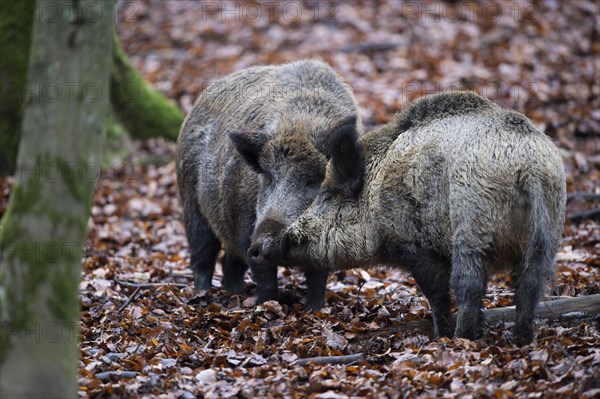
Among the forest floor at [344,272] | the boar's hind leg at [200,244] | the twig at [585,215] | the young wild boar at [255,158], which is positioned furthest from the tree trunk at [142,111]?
the twig at [585,215]

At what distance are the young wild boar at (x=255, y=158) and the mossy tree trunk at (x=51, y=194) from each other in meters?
2.61

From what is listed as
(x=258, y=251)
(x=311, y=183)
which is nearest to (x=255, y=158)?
(x=311, y=183)

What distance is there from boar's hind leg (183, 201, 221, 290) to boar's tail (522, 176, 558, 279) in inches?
171

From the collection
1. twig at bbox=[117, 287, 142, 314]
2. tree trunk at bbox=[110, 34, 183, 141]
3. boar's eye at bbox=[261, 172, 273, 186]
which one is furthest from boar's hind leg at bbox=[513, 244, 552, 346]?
tree trunk at bbox=[110, 34, 183, 141]

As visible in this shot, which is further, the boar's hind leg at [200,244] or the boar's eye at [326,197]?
the boar's hind leg at [200,244]

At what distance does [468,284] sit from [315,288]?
2.13 metres

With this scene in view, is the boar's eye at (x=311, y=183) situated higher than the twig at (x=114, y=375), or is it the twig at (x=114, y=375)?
the boar's eye at (x=311, y=183)

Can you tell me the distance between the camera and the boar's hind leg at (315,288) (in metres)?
7.91

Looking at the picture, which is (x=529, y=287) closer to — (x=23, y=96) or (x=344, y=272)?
(x=344, y=272)

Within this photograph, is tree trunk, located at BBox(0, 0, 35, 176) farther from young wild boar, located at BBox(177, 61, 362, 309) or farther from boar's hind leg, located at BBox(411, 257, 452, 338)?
boar's hind leg, located at BBox(411, 257, 452, 338)

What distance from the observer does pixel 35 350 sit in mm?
4840

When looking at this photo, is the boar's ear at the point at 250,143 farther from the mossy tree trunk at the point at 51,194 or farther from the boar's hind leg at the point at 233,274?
the mossy tree trunk at the point at 51,194

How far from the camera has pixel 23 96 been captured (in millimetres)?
12125

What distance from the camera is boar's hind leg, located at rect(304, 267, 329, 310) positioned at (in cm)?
791
